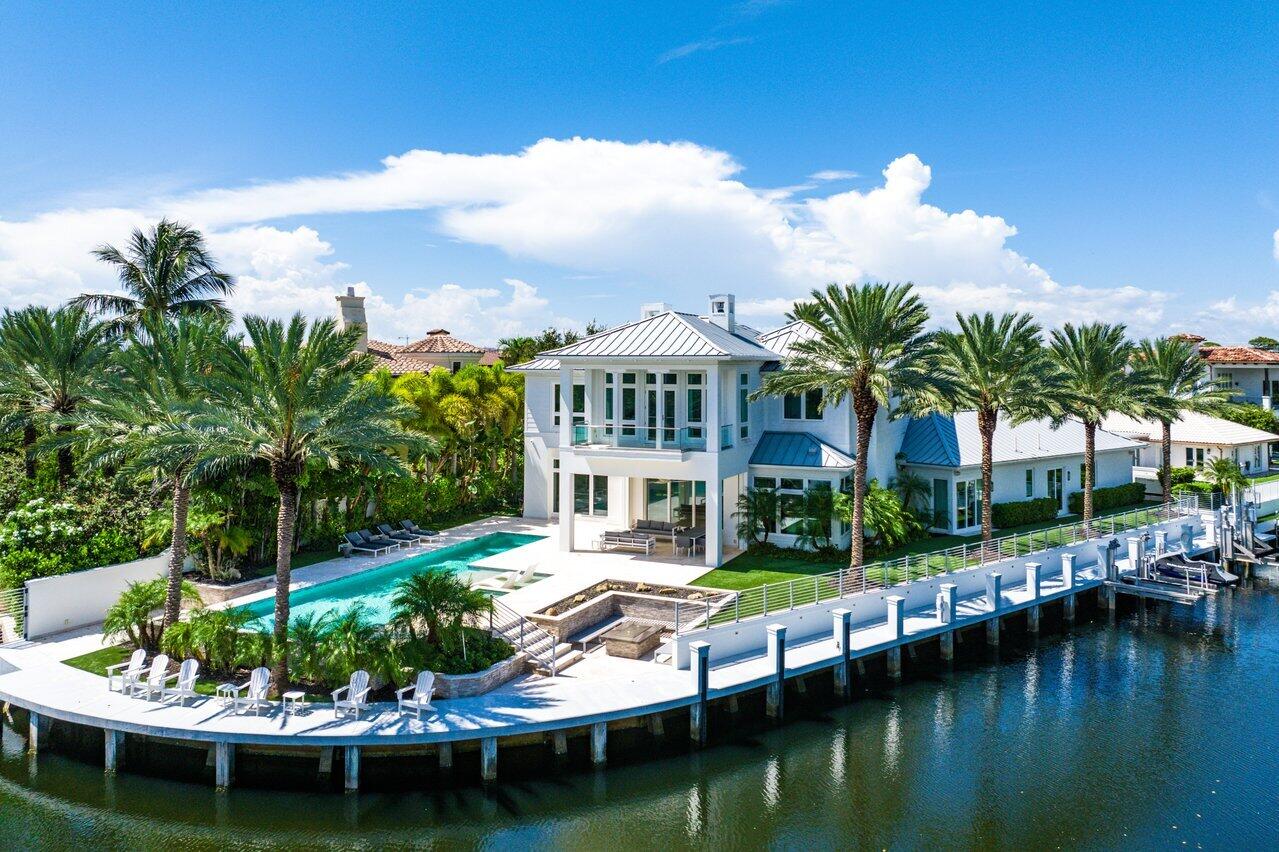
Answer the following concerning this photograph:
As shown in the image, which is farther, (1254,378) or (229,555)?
(1254,378)

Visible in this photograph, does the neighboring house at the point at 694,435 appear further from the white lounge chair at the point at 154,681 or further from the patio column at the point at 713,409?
the white lounge chair at the point at 154,681

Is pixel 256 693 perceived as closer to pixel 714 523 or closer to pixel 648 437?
pixel 714 523

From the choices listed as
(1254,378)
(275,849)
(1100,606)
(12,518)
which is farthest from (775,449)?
(1254,378)

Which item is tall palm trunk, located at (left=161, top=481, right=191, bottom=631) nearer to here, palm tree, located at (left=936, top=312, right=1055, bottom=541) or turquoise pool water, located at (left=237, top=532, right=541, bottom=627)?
turquoise pool water, located at (left=237, top=532, right=541, bottom=627)

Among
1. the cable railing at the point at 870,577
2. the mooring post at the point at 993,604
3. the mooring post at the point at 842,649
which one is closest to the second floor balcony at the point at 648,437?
the cable railing at the point at 870,577

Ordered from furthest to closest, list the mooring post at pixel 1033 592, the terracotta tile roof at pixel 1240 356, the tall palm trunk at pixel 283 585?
the terracotta tile roof at pixel 1240 356 → the mooring post at pixel 1033 592 → the tall palm trunk at pixel 283 585

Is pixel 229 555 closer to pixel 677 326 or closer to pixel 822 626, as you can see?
pixel 677 326

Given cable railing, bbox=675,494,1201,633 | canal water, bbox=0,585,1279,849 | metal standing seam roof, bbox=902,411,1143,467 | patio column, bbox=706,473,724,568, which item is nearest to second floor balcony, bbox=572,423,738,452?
patio column, bbox=706,473,724,568
